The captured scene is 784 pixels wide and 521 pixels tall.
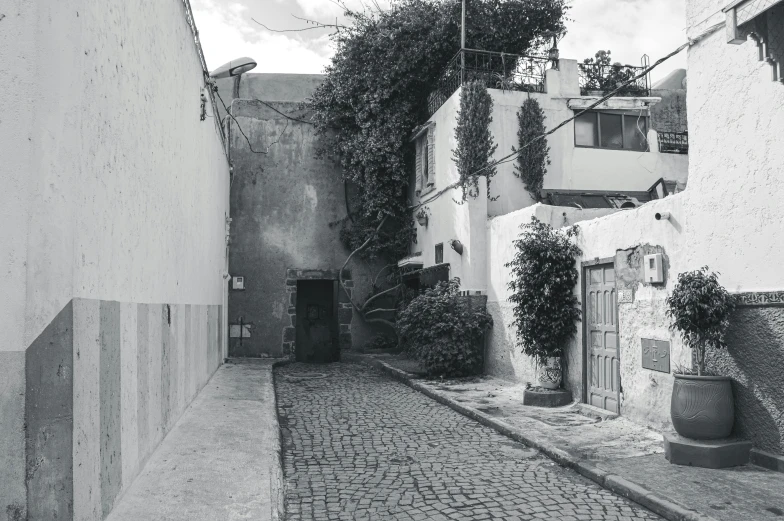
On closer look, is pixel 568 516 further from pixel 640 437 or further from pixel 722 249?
pixel 722 249

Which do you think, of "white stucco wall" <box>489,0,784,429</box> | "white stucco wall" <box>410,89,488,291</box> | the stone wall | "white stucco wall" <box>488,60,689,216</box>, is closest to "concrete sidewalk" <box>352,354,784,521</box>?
"white stucco wall" <box>489,0,784,429</box>

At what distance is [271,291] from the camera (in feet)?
56.3

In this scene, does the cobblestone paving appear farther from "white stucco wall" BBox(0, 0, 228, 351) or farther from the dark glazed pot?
"white stucco wall" BBox(0, 0, 228, 351)

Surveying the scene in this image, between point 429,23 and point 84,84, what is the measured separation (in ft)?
43.6

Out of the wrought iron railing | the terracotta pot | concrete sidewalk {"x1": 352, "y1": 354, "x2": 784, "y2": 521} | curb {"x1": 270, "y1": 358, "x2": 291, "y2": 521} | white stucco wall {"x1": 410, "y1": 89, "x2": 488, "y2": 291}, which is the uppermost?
the wrought iron railing

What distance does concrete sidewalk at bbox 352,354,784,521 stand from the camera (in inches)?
186

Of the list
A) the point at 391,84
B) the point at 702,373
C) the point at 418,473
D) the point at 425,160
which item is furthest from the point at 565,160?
the point at 418,473

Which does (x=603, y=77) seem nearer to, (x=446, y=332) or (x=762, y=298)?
(x=446, y=332)

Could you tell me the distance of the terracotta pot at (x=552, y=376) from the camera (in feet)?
31.3

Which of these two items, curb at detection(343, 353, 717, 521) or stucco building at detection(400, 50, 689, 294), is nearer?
curb at detection(343, 353, 717, 521)

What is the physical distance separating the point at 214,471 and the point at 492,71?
1184 cm

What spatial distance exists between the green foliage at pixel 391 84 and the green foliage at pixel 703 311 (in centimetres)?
1095

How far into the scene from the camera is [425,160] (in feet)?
52.8

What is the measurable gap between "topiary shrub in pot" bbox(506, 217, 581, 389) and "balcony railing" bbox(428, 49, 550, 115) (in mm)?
5270
